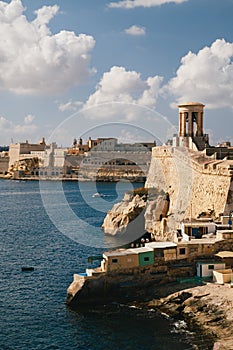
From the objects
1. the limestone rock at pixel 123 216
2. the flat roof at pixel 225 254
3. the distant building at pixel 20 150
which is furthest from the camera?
the distant building at pixel 20 150

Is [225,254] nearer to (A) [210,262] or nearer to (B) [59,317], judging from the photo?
(A) [210,262]

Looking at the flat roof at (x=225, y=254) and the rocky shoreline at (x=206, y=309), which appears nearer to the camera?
the rocky shoreline at (x=206, y=309)

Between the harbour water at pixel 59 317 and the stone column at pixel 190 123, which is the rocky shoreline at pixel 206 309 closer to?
the harbour water at pixel 59 317

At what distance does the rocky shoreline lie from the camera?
12984 mm

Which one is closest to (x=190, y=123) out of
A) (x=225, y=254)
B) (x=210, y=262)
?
(x=225, y=254)

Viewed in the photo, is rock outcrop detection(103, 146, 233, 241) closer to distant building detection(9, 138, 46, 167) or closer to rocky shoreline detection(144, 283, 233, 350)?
rocky shoreline detection(144, 283, 233, 350)

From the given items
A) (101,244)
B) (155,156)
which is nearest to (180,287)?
(101,244)

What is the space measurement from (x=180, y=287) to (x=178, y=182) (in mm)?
13207

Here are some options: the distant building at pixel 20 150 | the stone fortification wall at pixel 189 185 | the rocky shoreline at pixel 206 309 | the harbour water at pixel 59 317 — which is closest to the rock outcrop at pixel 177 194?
the stone fortification wall at pixel 189 185

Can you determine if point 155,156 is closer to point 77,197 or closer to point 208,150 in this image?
point 208,150

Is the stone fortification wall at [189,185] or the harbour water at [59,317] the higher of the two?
the stone fortification wall at [189,185]

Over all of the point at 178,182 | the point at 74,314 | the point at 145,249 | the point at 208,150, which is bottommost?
the point at 74,314

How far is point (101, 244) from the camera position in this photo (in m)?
25.7

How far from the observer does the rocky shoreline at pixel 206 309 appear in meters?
13.0
